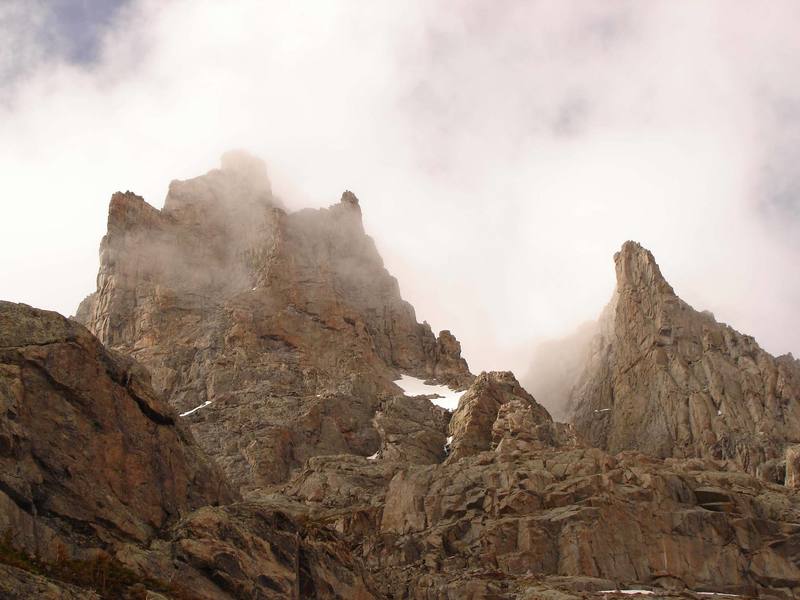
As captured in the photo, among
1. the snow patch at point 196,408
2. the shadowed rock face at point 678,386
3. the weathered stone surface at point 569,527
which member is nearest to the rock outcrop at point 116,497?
the weathered stone surface at point 569,527

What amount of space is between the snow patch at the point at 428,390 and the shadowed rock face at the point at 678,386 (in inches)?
812

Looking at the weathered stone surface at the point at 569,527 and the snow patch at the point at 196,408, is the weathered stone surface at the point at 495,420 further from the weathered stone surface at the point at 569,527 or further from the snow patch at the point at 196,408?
the snow patch at the point at 196,408

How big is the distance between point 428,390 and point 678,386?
29857 millimetres

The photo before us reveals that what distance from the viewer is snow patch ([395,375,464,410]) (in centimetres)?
11025

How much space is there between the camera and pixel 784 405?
109188mm

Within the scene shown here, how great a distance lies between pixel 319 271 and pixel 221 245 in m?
14.8

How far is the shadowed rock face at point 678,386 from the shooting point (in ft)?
349

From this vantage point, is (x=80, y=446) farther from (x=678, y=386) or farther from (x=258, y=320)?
(x=678, y=386)

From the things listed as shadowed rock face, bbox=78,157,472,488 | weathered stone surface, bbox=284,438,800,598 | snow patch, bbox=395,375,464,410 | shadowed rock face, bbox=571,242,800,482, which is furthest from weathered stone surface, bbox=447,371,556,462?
shadowed rock face, bbox=571,242,800,482

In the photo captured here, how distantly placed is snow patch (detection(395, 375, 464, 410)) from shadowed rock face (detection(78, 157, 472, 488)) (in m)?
2.08

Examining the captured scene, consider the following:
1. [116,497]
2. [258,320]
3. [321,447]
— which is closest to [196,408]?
[321,447]

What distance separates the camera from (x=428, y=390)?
11812cm

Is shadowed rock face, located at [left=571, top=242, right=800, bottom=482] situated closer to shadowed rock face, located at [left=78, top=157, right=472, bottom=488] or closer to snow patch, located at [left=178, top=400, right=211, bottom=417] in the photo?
shadowed rock face, located at [left=78, top=157, right=472, bottom=488]

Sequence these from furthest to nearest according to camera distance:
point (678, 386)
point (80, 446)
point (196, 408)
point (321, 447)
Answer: point (678, 386) → point (196, 408) → point (321, 447) → point (80, 446)
